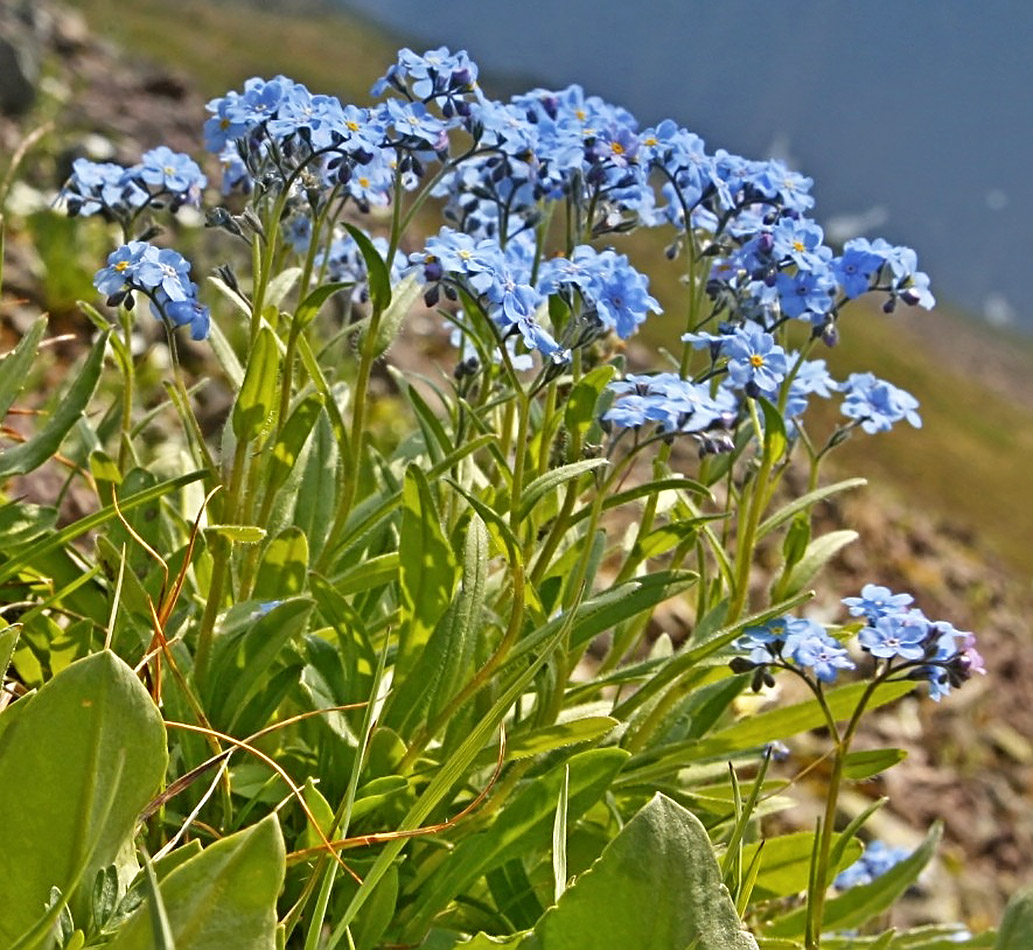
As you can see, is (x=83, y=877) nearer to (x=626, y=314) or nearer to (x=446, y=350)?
(x=626, y=314)

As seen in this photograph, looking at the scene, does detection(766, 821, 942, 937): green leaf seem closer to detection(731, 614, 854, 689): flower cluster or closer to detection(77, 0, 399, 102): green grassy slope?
detection(731, 614, 854, 689): flower cluster

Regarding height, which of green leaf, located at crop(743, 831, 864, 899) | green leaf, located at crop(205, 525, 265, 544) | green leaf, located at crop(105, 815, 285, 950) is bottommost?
green leaf, located at crop(743, 831, 864, 899)

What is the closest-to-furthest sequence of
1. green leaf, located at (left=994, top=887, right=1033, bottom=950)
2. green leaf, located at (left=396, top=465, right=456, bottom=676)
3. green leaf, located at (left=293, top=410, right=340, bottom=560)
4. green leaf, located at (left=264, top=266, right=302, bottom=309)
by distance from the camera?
green leaf, located at (left=994, top=887, right=1033, bottom=950), green leaf, located at (left=396, top=465, right=456, bottom=676), green leaf, located at (left=264, top=266, right=302, bottom=309), green leaf, located at (left=293, top=410, right=340, bottom=560)

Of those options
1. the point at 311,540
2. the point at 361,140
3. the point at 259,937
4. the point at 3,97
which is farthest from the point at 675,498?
the point at 3,97

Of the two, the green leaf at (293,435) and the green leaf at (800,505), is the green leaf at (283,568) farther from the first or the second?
the green leaf at (800,505)

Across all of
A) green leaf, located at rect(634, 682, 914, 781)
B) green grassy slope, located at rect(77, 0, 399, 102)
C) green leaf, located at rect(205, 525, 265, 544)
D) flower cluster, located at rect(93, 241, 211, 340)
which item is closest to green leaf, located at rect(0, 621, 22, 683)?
green leaf, located at rect(205, 525, 265, 544)

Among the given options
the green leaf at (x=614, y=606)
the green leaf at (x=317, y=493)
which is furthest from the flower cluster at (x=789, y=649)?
the green leaf at (x=317, y=493)
